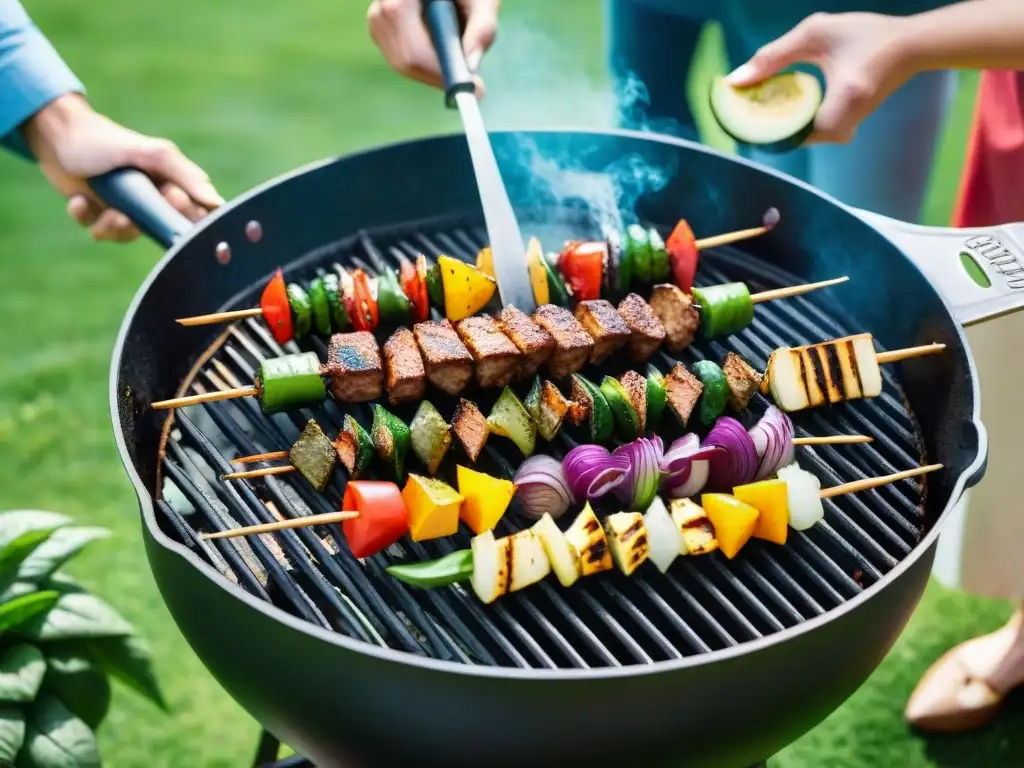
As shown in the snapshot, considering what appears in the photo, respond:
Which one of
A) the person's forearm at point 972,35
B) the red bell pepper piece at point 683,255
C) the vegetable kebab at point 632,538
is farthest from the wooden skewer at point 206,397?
the person's forearm at point 972,35

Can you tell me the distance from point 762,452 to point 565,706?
2.51ft

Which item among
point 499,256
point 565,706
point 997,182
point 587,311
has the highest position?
point 997,182

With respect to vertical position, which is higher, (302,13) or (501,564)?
(302,13)

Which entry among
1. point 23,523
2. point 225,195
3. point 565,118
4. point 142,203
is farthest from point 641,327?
point 225,195

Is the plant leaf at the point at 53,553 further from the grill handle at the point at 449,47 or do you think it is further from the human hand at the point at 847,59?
the human hand at the point at 847,59

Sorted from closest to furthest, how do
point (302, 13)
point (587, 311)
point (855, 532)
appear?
point (855, 532), point (587, 311), point (302, 13)

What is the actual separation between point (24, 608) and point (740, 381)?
189cm

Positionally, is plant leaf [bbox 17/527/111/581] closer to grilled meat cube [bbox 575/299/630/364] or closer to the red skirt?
grilled meat cube [bbox 575/299/630/364]

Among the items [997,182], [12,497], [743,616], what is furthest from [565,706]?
[12,497]

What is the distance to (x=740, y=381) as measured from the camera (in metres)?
2.21

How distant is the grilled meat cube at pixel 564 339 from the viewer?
224 cm

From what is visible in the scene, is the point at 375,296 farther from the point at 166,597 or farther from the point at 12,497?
the point at 12,497

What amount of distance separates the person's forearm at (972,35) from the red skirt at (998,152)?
0.59 meters

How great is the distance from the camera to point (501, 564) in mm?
1821
